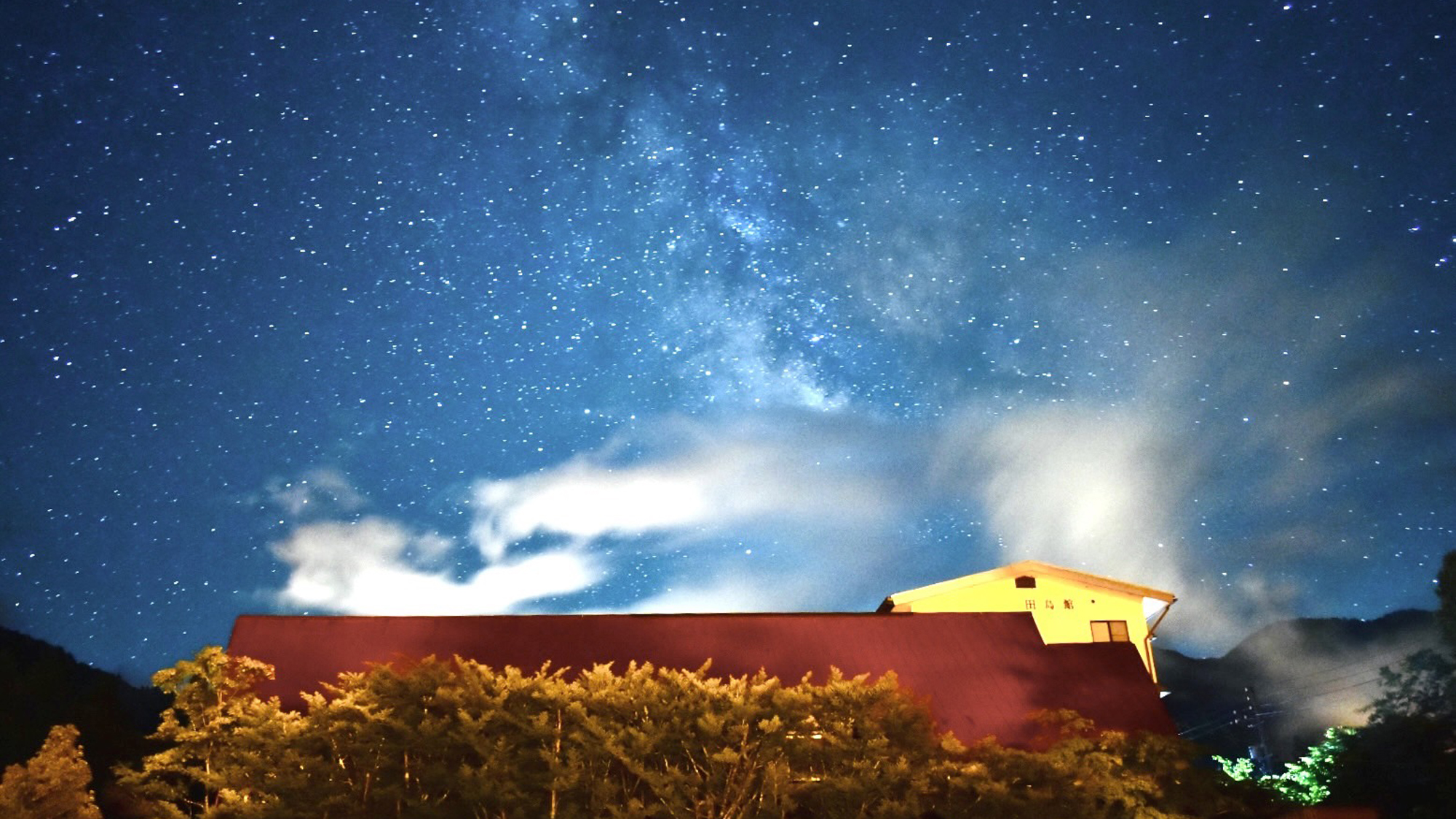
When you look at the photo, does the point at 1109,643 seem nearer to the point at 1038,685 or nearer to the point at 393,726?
the point at 1038,685

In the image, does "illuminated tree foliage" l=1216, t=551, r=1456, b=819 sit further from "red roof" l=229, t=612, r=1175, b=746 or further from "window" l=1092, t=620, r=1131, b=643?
"red roof" l=229, t=612, r=1175, b=746

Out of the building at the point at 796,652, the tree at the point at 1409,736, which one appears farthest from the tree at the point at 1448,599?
→ the building at the point at 796,652

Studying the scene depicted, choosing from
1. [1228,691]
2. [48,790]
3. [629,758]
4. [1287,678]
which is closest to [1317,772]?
[629,758]

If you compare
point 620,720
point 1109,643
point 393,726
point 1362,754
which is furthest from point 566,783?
point 1362,754

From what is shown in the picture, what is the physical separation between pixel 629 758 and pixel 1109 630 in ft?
66.7

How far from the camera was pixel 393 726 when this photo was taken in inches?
559

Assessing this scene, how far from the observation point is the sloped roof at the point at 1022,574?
29.4 m

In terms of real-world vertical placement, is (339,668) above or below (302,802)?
above

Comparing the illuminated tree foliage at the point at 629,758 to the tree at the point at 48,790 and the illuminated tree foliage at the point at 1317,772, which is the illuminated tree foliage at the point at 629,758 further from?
the illuminated tree foliage at the point at 1317,772

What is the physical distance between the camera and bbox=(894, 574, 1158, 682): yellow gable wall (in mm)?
29234

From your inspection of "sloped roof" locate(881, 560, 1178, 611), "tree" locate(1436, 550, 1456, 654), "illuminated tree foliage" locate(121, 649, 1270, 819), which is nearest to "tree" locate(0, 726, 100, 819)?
"illuminated tree foliage" locate(121, 649, 1270, 819)

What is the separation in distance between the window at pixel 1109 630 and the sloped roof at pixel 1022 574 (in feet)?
3.16

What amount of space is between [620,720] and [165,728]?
331 inches

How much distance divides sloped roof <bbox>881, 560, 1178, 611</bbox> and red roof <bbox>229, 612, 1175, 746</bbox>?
640 centimetres
